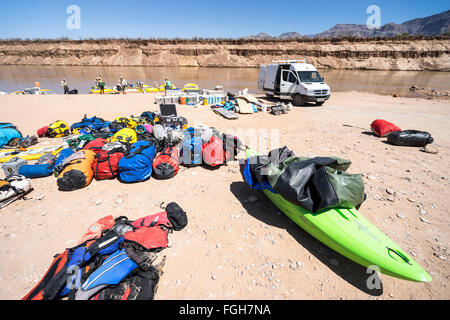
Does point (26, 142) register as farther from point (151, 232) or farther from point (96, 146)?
point (151, 232)

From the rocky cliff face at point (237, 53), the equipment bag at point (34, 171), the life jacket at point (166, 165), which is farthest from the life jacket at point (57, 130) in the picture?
the rocky cliff face at point (237, 53)

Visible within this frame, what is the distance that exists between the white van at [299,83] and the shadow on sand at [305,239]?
972 cm

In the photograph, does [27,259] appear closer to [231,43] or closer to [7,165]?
[7,165]

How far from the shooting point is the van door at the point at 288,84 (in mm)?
12306

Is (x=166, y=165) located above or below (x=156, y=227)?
above

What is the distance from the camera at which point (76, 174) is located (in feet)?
13.4

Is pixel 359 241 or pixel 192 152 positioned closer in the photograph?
pixel 359 241

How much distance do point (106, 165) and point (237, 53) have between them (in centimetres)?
5062

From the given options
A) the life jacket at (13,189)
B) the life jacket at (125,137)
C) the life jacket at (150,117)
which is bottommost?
the life jacket at (13,189)

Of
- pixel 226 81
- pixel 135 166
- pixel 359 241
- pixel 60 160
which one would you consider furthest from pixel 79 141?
pixel 226 81

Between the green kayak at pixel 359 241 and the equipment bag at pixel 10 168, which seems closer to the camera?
the green kayak at pixel 359 241

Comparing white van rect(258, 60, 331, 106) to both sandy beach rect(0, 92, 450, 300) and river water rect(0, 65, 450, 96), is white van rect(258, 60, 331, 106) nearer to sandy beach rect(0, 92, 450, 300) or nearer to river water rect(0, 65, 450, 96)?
river water rect(0, 65, 450, 96)

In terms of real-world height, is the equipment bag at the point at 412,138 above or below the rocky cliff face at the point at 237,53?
below

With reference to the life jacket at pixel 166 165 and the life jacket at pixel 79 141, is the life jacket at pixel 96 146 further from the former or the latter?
the life jacket at pixel 166 165
